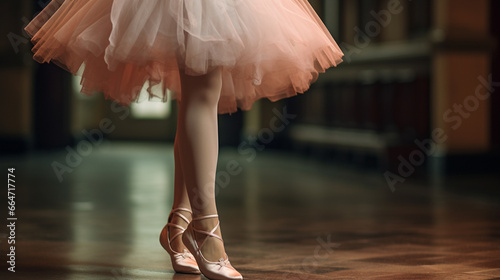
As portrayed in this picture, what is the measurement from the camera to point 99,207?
11.4 ft

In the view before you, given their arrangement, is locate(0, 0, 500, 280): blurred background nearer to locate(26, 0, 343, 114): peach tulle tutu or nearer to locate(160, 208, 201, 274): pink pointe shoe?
locate(160, 208, 201, 274): pink pointe shoe

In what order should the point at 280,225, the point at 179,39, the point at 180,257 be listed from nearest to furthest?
the point at 179,39 < the point at 180,257 < the point at 280,225

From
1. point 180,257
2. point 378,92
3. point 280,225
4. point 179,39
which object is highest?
point 179,39

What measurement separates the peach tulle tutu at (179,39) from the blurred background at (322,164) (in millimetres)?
515

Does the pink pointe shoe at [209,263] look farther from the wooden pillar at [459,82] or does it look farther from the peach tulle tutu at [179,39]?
the wooden pillar at [459,82]

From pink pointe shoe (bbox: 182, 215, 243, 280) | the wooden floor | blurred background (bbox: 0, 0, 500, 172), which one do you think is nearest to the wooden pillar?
blurred background (bbox: 0, 0, 500, 172)

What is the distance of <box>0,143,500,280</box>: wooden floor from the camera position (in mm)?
1970

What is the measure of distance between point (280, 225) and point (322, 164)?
3.69 metres

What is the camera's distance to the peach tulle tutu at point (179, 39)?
1.71 m

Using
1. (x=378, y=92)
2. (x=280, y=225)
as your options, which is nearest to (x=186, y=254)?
(x=280, y=225)

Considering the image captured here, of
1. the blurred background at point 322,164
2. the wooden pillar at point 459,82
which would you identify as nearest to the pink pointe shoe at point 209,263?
the blurred background at point 322,164

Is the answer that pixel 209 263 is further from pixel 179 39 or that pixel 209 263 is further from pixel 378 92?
pixel 378 92

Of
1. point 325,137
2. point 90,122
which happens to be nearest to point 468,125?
point 325,137

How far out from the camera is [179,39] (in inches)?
67.0
